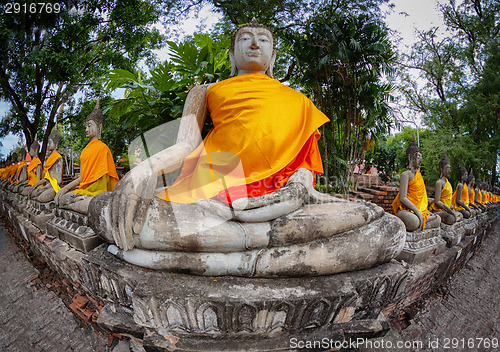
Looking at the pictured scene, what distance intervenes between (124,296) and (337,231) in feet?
3.73

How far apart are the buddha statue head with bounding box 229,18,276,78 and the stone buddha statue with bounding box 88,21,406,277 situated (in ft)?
0.49

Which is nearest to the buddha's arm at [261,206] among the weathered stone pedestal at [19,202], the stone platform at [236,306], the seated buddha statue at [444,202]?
the stone platform at [236,306]

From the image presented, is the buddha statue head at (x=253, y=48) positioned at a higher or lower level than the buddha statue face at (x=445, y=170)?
higher

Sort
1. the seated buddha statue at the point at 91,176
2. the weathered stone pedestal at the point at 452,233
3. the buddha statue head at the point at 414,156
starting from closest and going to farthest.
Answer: the seated buddha statue at the point at 91,176, the buddha statue head at the point at 414,156, the weathered stone pedestal at the point at 452,233

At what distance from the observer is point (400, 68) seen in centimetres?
1316

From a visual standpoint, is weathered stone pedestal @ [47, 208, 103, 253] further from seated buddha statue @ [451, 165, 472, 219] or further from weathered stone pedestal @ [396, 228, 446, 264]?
seated buddha statue @ [451, 165, 472, 219]

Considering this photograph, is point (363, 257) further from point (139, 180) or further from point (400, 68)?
point (400, 68)

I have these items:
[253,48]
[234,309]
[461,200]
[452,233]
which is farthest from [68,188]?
[461,200]

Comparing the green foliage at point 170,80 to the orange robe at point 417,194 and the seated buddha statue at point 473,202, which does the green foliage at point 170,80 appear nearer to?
the orange robe at point 417,194

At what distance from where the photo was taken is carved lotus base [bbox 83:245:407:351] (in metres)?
1.25

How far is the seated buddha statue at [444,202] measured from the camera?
362cm

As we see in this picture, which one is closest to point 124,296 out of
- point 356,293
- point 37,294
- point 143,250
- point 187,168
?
point 143,250

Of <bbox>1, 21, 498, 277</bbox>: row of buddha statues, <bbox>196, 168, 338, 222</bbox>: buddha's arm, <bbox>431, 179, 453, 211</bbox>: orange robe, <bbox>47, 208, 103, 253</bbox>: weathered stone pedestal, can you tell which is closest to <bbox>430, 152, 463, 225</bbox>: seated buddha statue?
→ <bbox>431, 179, 453, 211</bbox>: orange robe

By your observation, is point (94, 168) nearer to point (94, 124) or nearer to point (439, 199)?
point (94, 124)
